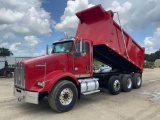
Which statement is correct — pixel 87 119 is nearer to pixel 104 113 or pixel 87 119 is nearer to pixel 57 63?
pixel 104 113

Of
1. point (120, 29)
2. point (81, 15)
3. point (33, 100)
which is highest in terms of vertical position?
point (81, 15)

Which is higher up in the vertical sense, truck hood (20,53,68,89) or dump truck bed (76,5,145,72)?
dump truck bed (76,5,145,72)

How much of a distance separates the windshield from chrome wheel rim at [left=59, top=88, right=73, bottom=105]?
1.65 m

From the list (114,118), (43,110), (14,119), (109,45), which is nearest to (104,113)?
(114,118)

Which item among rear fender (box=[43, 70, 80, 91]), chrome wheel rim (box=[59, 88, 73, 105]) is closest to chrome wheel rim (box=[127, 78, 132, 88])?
rear fender (box=[43, 70, 80, 91])

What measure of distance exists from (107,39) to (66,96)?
3526 mm

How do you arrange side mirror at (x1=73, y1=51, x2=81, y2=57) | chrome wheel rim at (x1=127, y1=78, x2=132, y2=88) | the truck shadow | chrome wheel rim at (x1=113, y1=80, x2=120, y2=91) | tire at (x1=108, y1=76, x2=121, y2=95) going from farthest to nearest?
chrome wheel rim at (x1=127, y1=78, x2=132, y2=88)
chrome wheel rim at (x1=113, y1=80, x2=120, y2=91)
tire at (x1=108, y1=76, x2=121, y2=95)
side mirror at (x1=73, y1=51, x2=81, y2=57)
the truck shadow

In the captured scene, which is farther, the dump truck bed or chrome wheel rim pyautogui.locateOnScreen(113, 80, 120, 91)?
chrome wheel rim pyautogui.locateOnScreen(113, 80, 120, 91)

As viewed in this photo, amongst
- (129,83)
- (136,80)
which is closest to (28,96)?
(129,83)

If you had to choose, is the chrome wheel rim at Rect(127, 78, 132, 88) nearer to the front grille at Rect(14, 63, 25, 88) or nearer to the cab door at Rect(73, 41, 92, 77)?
the cab door at Rect(73, 41, 92, 77)

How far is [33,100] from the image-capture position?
644 centimetres

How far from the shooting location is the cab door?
794cm

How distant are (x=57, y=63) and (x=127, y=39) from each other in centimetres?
493

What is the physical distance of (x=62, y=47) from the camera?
8.21 meters
